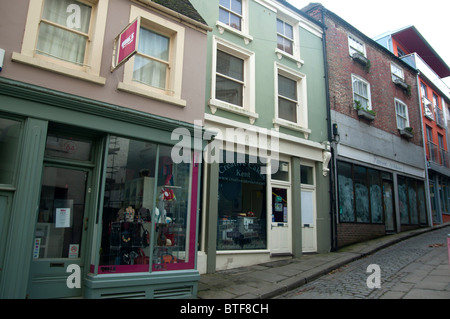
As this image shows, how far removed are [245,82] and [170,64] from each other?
3.30m

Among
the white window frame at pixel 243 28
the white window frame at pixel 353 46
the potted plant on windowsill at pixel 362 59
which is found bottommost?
the white window frame at pixel 243 28

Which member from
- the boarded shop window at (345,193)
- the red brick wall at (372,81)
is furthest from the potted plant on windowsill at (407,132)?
the boarded shop window at (345,193)

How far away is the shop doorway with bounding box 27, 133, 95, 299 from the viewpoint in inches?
214

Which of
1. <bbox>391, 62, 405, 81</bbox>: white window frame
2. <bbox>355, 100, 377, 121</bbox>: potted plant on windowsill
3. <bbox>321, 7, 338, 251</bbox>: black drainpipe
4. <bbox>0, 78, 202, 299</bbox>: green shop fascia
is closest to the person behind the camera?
<bbox>0, 78, 202, 299</bbox>: green shop fascia

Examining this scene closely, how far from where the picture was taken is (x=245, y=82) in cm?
1002

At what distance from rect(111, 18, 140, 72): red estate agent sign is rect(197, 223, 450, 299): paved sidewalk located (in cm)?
468

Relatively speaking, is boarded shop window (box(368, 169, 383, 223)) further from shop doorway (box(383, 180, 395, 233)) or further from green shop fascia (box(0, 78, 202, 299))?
green shop fascia (box(0, 78, 202, 299))

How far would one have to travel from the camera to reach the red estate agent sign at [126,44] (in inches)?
222

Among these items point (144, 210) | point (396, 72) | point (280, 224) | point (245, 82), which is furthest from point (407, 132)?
point (144, 210)

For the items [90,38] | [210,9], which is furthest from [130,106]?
[210,9]

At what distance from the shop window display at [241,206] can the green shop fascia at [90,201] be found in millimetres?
2060

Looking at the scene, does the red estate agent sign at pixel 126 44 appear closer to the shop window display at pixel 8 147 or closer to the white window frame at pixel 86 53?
the white window frame at pixel 86 53

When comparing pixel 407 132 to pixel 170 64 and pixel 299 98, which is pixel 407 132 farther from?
pixel 170 64

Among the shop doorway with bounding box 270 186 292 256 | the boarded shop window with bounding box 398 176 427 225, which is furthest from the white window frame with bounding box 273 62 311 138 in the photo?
the boarded shop window with bounding box 398 176 427 225
